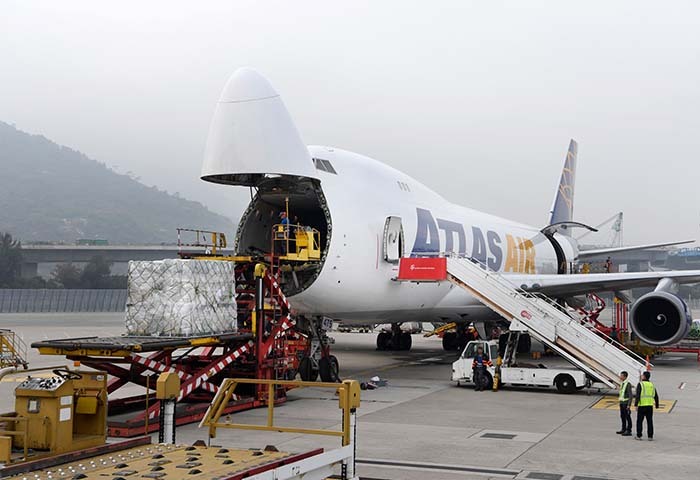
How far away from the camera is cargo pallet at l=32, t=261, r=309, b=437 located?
1260cm

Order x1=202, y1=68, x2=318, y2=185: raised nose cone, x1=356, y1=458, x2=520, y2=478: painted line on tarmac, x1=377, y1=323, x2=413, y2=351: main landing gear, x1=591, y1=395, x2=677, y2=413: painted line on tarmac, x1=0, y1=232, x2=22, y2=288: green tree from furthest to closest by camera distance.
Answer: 1. x1=0, y1=232, x2=22, y2=288: green tree
2. x1=377, y1=323, x2=413, y2=351: main landing gear
3. x1=591, y1=395, x2=677, y2=413: painted line on tarmac
4. x1=202, y1=68, x2=318, y2=185: raised nose cone
5. x1=356, y1=458, x2=520, y2=478: painted line on tarmac

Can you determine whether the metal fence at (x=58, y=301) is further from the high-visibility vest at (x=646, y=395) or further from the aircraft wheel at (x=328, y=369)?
the high-visibility vest at (x=646, y=395)

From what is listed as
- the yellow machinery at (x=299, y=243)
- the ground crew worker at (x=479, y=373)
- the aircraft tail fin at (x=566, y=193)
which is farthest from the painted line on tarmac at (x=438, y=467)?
the aircraft tail fin at (x=566, y=193)

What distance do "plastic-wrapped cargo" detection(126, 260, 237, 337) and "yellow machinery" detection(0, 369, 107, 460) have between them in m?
6.69

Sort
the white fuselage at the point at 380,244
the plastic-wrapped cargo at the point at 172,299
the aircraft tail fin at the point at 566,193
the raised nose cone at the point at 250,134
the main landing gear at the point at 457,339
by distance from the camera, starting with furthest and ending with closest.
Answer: the aircraft tail fin at the point at 566,193 < the main landing gear at the point at 457,339 < the white fuselage at the point at 380,244 < the raised nose cone at the point at 250,134 < the plastic-wrapped cargo at the point at 172,299

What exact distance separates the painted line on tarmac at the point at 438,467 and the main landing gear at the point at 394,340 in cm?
2167

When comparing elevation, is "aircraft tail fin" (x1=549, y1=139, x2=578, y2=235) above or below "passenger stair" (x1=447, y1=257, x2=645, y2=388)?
above

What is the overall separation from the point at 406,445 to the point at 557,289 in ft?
46.1

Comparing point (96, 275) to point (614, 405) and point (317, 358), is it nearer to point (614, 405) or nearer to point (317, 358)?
point (317, 358)

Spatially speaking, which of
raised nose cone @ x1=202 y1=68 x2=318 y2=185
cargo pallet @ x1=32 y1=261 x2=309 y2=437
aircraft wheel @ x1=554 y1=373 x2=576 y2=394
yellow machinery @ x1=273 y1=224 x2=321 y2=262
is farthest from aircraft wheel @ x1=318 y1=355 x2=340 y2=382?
Result: aircraft wheel @ x1=554 y1=373 x2=576 y2=394

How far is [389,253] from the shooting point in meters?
19.4

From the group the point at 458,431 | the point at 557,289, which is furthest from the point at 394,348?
the point at 458,431

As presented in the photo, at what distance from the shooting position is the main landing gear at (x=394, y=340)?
32.7 meters

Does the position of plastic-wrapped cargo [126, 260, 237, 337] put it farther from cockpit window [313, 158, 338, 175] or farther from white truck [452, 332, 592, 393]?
white truck [452, 332, 592, 393]
